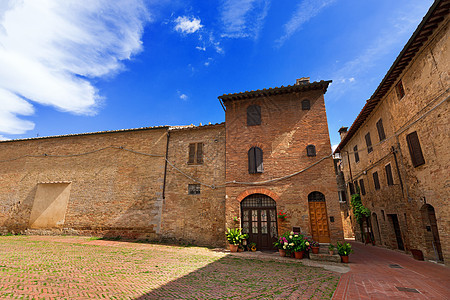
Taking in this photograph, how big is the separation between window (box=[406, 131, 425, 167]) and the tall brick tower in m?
3.67

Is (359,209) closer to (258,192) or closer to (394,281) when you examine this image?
(258,192)

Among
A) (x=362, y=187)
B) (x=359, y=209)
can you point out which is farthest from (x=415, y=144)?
(x=359, y=209)

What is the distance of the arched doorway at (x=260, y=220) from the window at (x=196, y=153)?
4180mm

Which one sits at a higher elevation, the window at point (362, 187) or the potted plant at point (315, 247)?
the window at point (362, 187)

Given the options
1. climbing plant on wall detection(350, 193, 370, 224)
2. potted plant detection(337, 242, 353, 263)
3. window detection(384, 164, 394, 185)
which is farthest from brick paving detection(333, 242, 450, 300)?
climbing plant on wall detection(350, 193, 370, 224)

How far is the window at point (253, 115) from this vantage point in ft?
42.2

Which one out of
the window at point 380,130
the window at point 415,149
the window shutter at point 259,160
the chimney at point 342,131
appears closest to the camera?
the window at point 415,149

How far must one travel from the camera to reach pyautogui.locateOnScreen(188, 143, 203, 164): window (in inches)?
556

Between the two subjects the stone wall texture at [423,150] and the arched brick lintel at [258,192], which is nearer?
the stone wall texture at [423,150]

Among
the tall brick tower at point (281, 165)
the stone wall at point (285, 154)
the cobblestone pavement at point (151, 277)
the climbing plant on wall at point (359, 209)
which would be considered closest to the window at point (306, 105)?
the tall brick tower at point (281, 165)

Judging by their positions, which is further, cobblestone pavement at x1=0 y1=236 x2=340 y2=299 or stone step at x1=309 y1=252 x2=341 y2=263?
stone step at x1=309 y1=252 x2=341 y2=263

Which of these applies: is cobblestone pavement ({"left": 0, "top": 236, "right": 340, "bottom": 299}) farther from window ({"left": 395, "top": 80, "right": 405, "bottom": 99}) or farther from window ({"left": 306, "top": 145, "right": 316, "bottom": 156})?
window ({"left": 395, "top": 80, "right": 405, "bottom": 99})

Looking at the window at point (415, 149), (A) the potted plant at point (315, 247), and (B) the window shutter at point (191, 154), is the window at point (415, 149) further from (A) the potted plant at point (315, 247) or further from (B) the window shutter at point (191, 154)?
(B) the window shutter at point (191, 154)

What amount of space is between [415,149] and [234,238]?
9746 millimetres
